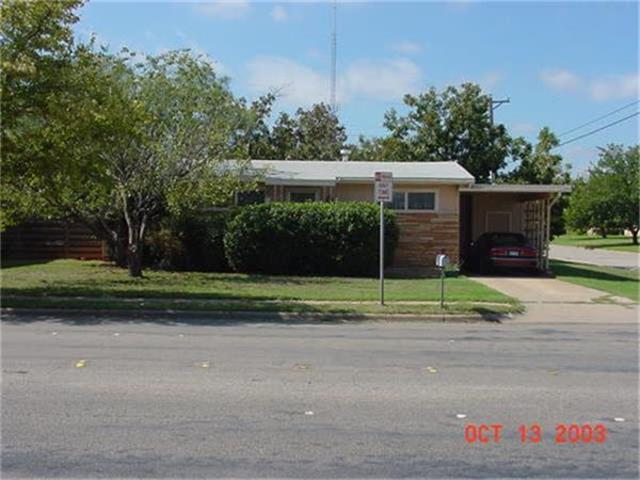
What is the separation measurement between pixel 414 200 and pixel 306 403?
57.6 feet

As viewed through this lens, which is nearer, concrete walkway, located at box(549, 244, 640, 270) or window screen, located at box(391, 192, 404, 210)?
window screen, located at box(391, 192, 404, 210)

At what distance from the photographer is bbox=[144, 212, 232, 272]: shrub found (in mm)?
22203

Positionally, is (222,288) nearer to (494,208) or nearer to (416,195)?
(416,195)

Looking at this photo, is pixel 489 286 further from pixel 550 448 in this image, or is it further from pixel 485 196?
pixel 550 448

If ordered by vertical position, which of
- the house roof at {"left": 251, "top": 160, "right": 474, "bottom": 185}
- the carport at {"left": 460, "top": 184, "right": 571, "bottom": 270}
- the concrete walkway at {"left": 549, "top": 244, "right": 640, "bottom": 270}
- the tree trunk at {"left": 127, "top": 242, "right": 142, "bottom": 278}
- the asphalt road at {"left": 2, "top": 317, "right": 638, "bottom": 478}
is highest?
the house roof at {"left": 251, "top": 160, "right": 474, "bottom": 185}

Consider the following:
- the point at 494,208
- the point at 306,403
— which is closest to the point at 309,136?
the point at 494,208

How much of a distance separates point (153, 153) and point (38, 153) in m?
5.16

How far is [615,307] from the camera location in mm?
15391

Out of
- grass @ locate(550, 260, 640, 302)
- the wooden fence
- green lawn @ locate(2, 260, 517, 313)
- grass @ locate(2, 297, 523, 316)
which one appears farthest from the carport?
grass @ locate(2, 297, 523, 316)

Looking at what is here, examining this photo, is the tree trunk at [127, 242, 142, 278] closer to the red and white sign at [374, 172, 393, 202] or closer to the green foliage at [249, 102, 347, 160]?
the red and white sign at [374, 172, 393, 202]

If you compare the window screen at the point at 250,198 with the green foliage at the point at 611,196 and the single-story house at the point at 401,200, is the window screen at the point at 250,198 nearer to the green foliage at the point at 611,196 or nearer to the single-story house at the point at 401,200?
the single-story house at the point at 401,200

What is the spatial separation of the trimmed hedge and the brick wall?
2005mm

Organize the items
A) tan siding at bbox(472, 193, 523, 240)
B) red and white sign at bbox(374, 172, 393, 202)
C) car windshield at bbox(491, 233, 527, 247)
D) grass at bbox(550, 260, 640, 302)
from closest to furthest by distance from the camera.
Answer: red and white sign at bbox(374, 172, 393, 202) → grass at bbox(550, 260, 640, 302) → car windshield at bbox(491, 233, 527, 247) → tan siding at bbox(472, 193, 523, 240)

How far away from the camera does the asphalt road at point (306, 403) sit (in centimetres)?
508
